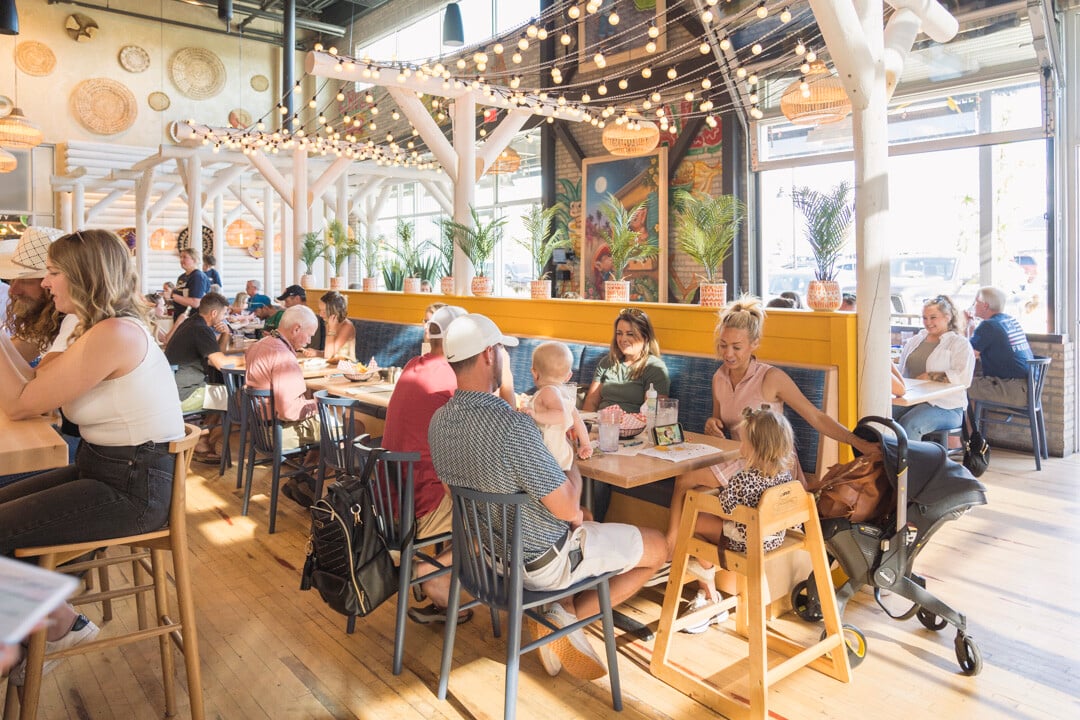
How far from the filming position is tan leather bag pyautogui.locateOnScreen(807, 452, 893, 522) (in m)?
3.21

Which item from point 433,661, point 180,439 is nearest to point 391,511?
point 433,661

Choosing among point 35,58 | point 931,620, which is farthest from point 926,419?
point 35,58

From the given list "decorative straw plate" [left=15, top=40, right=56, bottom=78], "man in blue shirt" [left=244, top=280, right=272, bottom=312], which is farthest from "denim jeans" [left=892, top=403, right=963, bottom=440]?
"decorative straw plate" [left=15, top=40, right=56, bottom=78]

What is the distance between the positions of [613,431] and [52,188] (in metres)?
17.3

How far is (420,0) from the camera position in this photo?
48.6 feet

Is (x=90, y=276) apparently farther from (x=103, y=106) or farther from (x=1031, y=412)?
(x=103, y=106)

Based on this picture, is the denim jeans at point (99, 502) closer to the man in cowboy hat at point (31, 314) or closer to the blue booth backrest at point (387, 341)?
the man in cowboy hat at point (31, 314)

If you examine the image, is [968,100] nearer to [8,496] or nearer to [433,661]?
[433,661]

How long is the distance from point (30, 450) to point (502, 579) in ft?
A: 4.63

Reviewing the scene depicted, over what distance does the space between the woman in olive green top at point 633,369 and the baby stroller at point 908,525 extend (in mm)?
1508

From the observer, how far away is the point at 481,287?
7242mm

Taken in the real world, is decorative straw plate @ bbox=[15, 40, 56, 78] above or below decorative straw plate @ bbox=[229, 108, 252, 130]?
above

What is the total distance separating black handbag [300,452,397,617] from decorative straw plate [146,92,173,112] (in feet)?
56.6

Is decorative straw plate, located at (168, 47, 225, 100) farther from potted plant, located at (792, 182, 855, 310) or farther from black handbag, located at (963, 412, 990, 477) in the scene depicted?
black handbag, located at (963, 412, 990, 477)
